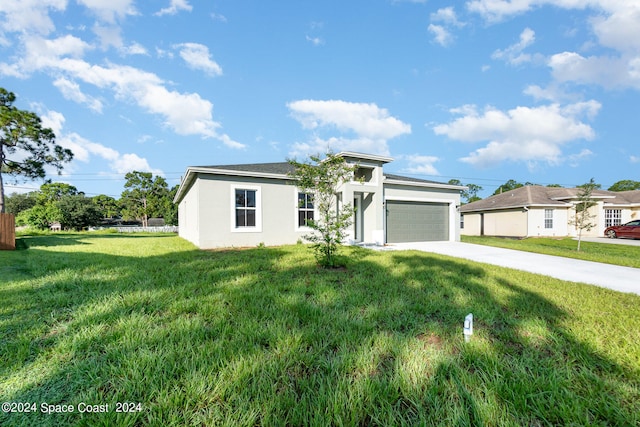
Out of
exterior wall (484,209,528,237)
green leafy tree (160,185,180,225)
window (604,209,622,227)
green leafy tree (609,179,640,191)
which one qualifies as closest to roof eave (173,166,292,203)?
exterior wall (484,209,528,237)

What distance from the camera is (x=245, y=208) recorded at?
1116cm

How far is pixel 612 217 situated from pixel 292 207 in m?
27.2

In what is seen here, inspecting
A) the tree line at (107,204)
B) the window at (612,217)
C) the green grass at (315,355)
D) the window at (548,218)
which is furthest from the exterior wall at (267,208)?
the tree line at (107,204)

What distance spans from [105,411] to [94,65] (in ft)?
47.0

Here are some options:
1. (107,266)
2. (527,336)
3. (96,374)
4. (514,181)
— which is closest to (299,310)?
(96,374)

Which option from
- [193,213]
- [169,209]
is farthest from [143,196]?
[193,213]

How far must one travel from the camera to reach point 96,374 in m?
2.06

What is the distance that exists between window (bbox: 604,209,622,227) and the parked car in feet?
9.37

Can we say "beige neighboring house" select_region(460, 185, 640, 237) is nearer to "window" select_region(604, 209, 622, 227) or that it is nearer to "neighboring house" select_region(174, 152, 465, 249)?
"window" select_region(604, 209, 622, 227)

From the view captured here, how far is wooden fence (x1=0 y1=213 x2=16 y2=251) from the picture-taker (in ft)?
33.9

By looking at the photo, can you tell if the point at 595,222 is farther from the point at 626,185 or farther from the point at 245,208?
the point at 626,185

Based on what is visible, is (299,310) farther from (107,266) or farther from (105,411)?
(107,266)

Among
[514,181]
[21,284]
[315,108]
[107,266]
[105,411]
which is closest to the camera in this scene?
[105,411]

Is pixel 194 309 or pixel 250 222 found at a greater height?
pixel 250 222
